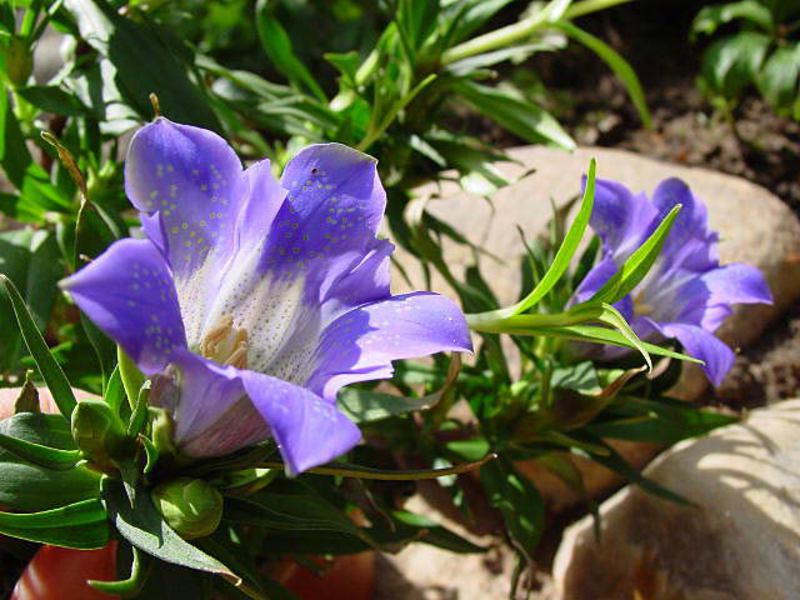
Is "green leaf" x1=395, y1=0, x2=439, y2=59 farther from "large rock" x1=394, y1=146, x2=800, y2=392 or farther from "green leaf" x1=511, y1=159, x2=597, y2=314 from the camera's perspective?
"large rock" x1=394, y1=146, x2=800, y2=392

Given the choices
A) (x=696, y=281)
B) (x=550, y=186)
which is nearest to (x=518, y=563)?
(x=696, y=281)

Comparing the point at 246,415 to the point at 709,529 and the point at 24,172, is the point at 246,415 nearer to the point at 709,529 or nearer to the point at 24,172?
the point at 24,172

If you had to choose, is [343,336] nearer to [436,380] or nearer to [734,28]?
[436,380]

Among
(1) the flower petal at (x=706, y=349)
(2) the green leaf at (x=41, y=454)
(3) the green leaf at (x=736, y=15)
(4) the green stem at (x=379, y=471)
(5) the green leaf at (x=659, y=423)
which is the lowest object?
(5) the green leaf at (x=659, y=423)

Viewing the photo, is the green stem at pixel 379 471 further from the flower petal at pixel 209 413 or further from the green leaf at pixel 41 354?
the green leaf at pixel 41 354

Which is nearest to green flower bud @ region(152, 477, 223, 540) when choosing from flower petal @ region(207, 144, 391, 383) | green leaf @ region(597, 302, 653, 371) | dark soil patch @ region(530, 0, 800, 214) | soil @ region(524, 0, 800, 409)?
flower petal @ region(207, 144, 391, 383)

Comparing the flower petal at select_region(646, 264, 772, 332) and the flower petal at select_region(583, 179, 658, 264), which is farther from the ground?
the flower petal at select_region(583, 179, 658, 264)

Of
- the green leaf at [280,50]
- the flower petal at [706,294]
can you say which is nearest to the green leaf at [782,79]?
the flower petal at [706,294]
